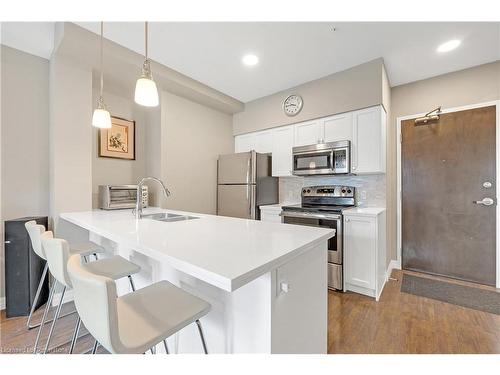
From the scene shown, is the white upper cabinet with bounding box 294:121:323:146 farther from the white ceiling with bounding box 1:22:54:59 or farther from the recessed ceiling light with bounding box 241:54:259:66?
the white ceiling with bounding box 1:22:54:59

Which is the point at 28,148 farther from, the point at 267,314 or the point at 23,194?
the point at 267,314

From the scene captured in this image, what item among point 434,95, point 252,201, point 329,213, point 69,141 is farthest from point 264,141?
point 69,141

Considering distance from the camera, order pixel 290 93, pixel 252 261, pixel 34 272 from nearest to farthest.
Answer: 1. pixel 252 261
2. pixel 34 272
3. pixel 290 93

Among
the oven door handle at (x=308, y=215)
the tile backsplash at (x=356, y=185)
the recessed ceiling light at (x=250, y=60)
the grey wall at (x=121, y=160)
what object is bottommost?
the oven door handle at (x=308, y=215)

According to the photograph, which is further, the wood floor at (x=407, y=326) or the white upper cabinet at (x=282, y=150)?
the white upper cabinet at (x=282, y=150)

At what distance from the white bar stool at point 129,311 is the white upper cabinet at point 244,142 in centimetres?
294

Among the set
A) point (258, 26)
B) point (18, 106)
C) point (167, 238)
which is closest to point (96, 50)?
point (18, 106)

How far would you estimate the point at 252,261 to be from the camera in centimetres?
85

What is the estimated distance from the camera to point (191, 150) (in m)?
3.40

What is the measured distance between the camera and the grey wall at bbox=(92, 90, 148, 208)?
287 centimetres

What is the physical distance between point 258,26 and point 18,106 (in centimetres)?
240

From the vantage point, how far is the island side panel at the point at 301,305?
100 cm

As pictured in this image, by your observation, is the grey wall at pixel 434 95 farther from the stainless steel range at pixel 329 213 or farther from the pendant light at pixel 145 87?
the pendant light at pixel 145 87

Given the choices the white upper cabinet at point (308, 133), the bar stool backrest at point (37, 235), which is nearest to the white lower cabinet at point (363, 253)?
the white upper cabinet at point (308, 133)
